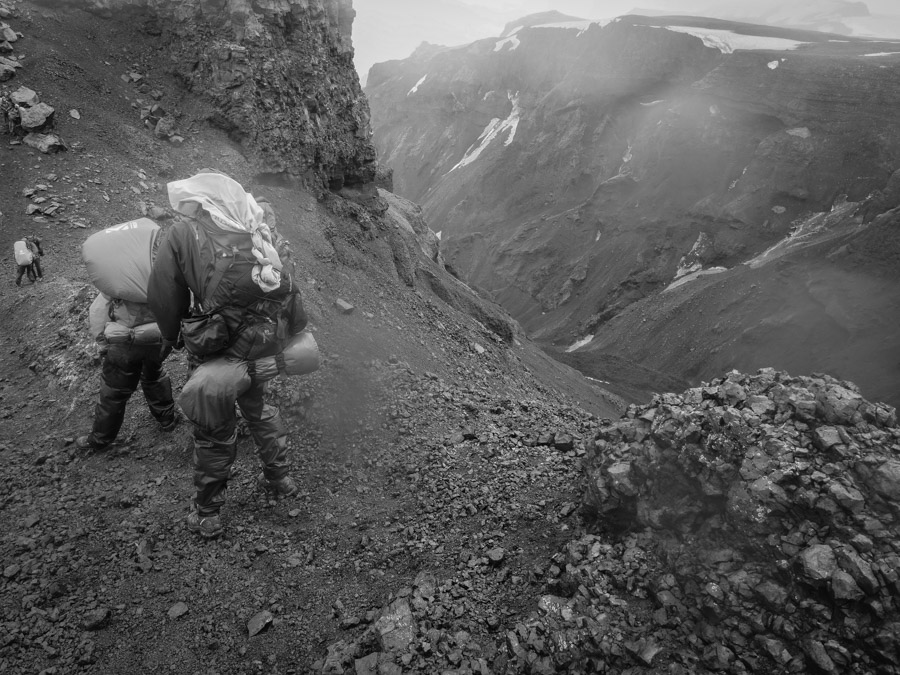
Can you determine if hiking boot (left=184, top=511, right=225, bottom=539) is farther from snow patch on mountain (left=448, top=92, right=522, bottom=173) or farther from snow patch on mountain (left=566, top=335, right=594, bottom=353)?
Answer: snow patch on mountain (left=448, top=92, right=522, bottom=173)

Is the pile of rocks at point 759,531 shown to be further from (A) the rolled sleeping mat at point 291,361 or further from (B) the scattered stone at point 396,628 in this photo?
(A) the rolled sleeping mat at point 291,361

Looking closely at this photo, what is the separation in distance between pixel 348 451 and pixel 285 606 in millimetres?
1867

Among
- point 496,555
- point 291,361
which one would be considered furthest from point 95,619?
point 496,555

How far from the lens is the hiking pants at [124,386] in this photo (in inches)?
198

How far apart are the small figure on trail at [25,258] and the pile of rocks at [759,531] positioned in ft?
30.4

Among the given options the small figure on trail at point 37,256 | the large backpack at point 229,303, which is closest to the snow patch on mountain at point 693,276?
the small figure on trail at point 37,256

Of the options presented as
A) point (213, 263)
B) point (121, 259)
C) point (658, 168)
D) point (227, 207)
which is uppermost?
point (227, 207)

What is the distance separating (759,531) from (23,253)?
1032 centimetres

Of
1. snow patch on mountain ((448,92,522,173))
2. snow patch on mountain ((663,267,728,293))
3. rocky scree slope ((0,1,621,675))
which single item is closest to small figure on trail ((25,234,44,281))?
rocky scree slope ((0,1,621,675))

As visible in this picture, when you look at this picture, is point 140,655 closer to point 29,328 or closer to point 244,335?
point 244,335

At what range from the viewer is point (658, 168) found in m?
49.6

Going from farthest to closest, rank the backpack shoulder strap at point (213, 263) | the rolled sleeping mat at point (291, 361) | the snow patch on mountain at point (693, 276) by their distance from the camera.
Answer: the snow patch on mountain at point (693, 276)
the rolled sleeping mat at point (291, 361)
the backpack shoulder strap at point (213, 263)

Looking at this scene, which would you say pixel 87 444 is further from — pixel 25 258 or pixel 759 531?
pixel 759 531

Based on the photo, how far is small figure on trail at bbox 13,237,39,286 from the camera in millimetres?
8180
